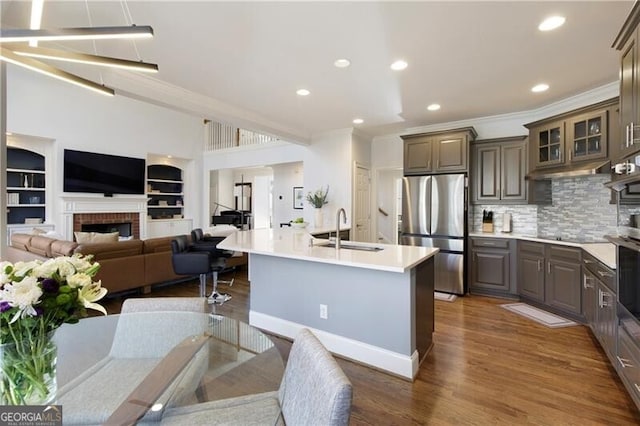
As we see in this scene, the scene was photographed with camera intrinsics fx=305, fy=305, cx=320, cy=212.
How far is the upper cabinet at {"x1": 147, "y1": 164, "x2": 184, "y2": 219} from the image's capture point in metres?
8.43

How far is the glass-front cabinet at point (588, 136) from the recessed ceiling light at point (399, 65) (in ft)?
7.11

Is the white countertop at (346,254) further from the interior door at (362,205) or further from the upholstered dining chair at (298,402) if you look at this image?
the interior door at (362,205)

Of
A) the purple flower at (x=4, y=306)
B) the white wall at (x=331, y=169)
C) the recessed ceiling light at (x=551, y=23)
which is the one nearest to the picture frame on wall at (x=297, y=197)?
the white wall at (x=331, y=169)

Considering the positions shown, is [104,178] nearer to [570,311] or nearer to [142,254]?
[142,254]

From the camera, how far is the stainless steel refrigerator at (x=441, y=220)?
4309mm

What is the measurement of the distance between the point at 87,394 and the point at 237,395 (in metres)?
0.60

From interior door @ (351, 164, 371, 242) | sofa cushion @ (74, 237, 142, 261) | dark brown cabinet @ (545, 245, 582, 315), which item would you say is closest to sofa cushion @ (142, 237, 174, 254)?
sofa cushion @ (74, 237, 142, 261)

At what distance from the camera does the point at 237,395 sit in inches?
54.2

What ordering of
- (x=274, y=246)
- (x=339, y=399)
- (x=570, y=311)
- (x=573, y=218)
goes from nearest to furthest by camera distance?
(x=339, y=399)
(x=274, y=246)
(x=570, y=311)
(x=573, y=218)

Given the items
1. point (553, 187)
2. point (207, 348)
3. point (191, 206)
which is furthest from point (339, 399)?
point (191, 206)

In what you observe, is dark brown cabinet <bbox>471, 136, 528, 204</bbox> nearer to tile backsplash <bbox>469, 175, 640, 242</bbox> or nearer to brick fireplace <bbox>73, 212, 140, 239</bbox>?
tile backsplash <bbox>469, 175, 640, 242</bbox>

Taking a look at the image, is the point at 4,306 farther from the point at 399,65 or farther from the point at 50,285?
the point at 399,65

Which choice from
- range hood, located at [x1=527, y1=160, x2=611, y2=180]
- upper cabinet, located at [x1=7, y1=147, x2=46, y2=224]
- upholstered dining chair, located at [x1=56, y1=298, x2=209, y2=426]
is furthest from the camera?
upper cabinet, located at [x1=7, y1=147, x2=46, y2=224]

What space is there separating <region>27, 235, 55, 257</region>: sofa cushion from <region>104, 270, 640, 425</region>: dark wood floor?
3248 mm
